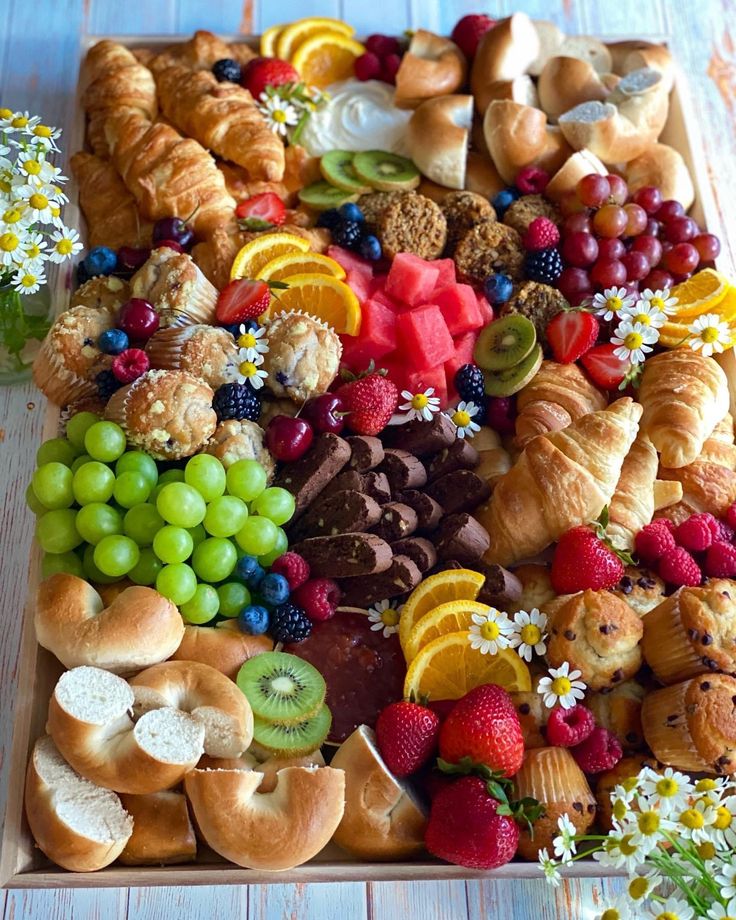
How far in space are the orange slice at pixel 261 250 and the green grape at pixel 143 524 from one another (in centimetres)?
67

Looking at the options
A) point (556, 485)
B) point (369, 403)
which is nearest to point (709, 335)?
point (556, 485)

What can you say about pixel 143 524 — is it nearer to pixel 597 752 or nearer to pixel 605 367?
pixel 597 752

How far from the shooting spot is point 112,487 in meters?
2.09

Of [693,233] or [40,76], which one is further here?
[40,76]

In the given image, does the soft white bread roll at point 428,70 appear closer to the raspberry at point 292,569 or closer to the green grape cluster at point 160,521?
the green grape cluster at point 160,521

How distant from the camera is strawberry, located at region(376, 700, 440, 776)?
193 cm

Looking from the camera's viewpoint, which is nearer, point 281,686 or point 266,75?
point 281,686

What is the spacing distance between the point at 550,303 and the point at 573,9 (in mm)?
1562

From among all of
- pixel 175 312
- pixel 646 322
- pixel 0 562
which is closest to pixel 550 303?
pixel 646 322

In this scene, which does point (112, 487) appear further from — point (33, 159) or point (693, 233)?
point (693, 233)

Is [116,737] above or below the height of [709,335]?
below

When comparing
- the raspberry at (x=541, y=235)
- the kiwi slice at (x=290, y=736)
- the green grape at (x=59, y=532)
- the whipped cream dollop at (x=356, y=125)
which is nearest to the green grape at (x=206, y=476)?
the green grape at (x=59, y=532)

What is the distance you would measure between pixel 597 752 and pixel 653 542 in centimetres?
47

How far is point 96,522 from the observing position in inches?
80.6
